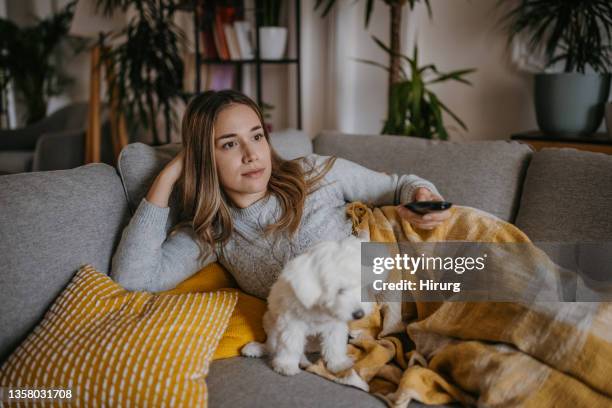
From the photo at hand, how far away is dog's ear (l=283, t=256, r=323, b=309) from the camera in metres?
0.89

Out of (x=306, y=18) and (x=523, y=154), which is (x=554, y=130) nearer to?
(x=523, y=154)

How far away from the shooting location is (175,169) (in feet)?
4.45

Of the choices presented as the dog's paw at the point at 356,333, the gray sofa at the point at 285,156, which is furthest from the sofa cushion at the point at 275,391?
the dog's paw at the point at 356,333

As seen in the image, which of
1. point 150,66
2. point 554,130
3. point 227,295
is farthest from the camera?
point 150,66

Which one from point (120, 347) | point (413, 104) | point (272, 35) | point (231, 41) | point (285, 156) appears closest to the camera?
point (120, 347)

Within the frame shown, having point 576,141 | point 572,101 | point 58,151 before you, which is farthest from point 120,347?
point 58,151

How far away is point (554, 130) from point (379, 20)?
138cm

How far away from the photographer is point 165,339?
39.9 inches

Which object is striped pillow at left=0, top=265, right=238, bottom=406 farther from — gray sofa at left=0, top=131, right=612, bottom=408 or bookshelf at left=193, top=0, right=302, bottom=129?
bookshelf at left=193, top=0, right=302, bottom=129

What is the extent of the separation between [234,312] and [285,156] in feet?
2.06

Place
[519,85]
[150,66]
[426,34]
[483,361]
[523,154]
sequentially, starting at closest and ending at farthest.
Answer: [483,361], [523,154], [519,85], [426,34], [150,66]

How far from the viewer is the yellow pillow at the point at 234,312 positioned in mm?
1168

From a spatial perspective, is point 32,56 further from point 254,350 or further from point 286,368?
point 286,368

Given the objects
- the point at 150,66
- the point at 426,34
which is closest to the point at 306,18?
the point at 426,34
